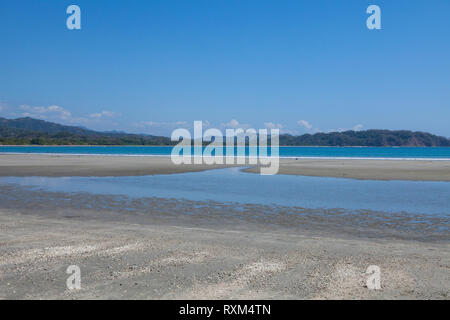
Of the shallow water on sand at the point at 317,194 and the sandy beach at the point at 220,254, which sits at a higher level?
the sandy beach at the point at 220,254

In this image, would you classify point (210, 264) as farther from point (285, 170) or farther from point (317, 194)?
point (285, 170)

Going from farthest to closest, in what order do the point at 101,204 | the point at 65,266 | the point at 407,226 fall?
the point at 101,204 < the point at 407,226 < the point at 65,266

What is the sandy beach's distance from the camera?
6391 millimetres

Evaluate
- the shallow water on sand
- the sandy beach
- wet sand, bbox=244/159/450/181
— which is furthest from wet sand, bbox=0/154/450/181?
the sandy beach

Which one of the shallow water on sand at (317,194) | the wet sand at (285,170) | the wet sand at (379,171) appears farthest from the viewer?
the wet sand at (285,170)

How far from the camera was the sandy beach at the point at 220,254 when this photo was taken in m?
6.39

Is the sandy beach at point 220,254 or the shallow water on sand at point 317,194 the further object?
the shallow water on sand at point 317,194

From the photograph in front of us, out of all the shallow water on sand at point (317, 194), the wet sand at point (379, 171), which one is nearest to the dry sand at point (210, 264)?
the shallow water on sand at point (317, 194)

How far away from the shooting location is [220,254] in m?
8.56

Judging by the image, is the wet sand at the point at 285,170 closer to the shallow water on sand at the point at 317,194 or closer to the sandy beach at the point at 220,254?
the shallow water on sand at the point at 317,194

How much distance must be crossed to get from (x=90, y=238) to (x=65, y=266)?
245cm
